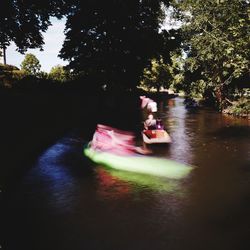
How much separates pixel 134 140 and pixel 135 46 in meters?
30.8

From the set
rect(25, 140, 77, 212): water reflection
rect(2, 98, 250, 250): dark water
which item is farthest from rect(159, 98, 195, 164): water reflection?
rect(25, 140, 77, 212): water reflection

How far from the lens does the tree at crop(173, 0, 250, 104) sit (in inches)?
1384

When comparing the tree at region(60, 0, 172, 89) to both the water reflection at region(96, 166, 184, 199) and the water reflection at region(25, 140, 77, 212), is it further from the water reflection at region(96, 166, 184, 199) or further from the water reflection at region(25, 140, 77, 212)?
the water reflection at region(96, 166, 184, 199)

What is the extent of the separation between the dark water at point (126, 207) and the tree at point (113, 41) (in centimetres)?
3454

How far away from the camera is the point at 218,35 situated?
3875 cm

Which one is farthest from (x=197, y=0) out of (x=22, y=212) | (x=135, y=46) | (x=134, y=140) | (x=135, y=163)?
(x=22, y=212)

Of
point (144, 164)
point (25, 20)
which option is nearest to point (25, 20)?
point (25, 20)

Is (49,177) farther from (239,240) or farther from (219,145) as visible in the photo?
(219,145)

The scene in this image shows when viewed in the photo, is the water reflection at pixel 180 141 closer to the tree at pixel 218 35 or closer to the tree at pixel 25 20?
the tree at pixel 218 35

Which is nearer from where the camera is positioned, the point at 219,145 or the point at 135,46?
the point at 219,145

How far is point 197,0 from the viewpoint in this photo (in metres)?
40.4

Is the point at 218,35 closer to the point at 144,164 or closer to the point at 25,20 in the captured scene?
the point at 25,20

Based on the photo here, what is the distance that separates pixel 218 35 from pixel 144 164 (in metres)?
25.7

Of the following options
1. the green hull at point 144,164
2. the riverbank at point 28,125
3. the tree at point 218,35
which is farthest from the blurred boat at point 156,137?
the tree at point 218,35
